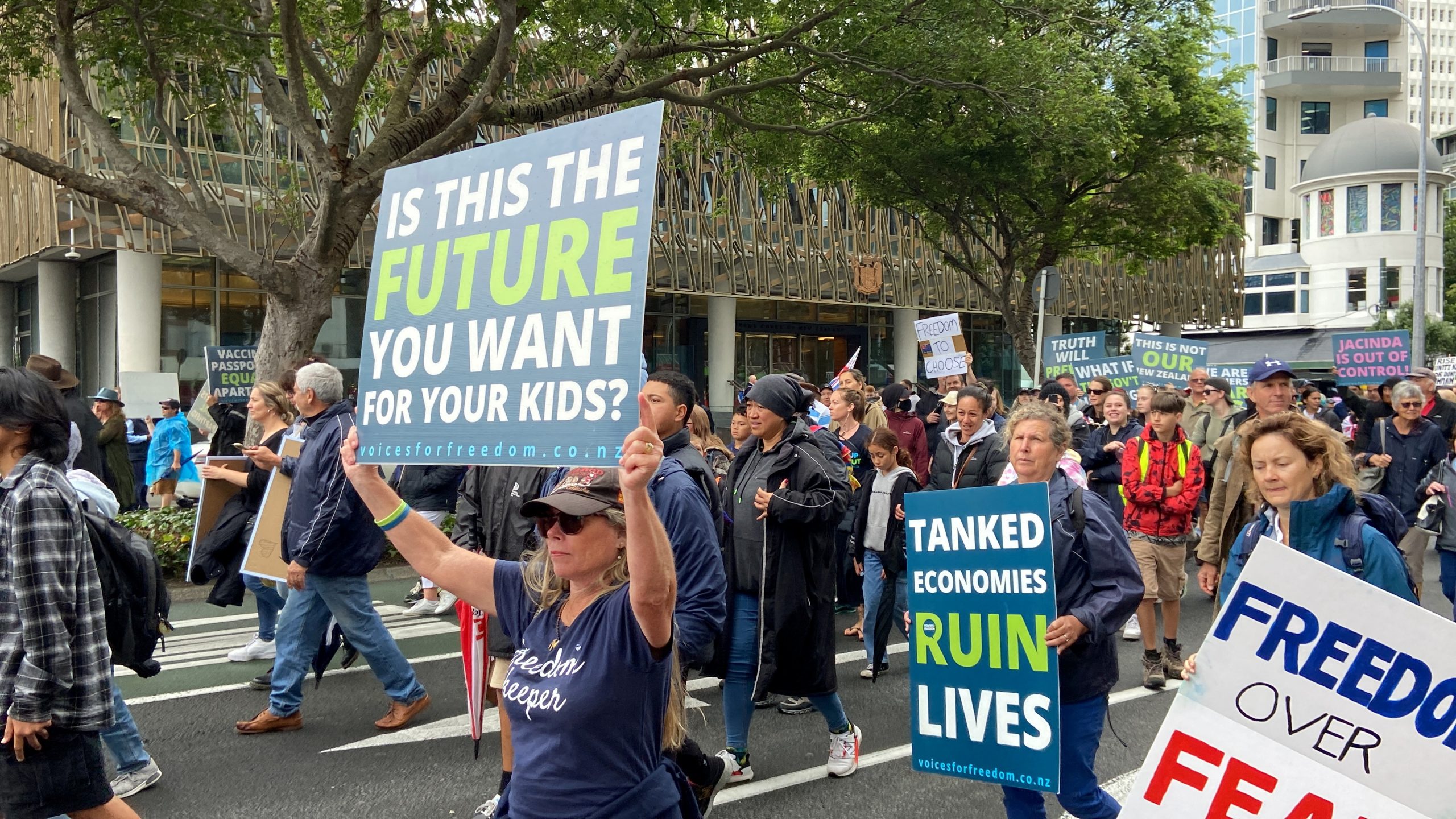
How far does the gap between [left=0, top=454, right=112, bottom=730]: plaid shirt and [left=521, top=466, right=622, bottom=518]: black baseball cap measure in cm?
157

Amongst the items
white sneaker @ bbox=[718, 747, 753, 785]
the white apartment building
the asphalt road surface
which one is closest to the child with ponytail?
the asphalt road surface

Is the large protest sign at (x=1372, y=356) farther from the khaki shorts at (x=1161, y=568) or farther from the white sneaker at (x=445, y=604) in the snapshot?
the white sneaker at (x=445, y=604)

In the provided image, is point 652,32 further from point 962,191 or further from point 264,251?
point 264,251

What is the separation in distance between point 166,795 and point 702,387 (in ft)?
86.4

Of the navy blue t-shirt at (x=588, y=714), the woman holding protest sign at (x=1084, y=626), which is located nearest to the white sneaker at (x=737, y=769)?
the woman holding protest sign at (x=1084, y=626)

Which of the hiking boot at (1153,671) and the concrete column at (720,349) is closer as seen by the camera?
the hiking boot at (1153,671)

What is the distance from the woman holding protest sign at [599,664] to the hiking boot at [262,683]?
4320 millimetres

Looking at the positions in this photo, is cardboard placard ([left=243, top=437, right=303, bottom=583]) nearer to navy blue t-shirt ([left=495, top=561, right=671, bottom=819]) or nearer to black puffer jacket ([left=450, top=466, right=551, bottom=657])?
black puffer jacket ([left=450, top=466, right=551, bottom=657])

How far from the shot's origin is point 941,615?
12.8 ft

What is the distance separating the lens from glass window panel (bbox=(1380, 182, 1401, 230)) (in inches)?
2425

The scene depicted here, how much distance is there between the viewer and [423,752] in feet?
17.5

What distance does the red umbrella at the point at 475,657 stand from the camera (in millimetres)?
4387

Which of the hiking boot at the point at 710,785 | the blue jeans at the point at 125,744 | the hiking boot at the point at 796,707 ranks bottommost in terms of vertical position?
the hiking boot at the point at 796,707

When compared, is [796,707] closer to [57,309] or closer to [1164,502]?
[1164,502]
